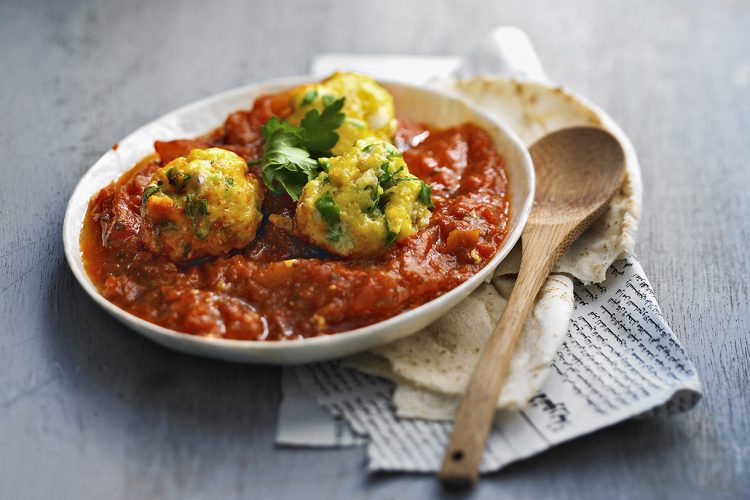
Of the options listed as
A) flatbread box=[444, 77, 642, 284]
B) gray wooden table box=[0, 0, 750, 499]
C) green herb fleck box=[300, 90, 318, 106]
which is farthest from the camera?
green herb fleck box=[300, 90, 318, 106]

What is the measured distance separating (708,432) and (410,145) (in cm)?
238

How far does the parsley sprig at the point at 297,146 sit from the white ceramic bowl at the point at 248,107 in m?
0.73

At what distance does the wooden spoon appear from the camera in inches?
121

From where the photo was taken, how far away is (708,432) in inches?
132

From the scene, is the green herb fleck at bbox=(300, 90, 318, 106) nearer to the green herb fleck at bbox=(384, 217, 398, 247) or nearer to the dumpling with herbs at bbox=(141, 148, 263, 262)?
the dumpling with herbs at bbox=(141, 148, 263, 262)

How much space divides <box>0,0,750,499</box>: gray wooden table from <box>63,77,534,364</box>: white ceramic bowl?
28 cm

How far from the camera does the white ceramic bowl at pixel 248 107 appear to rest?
3254 millimetres

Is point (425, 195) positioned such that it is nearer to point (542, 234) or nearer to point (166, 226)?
point (542, 234)

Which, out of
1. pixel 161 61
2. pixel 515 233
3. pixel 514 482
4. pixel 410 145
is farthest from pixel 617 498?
pixel 161 61

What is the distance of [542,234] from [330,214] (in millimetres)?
1230

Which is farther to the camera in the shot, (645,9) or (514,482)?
(645,9)

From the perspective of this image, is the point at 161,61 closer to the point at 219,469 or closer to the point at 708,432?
the point at 219,469

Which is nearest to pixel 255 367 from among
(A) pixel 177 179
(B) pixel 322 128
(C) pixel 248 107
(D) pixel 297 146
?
(A) pixel 177 179

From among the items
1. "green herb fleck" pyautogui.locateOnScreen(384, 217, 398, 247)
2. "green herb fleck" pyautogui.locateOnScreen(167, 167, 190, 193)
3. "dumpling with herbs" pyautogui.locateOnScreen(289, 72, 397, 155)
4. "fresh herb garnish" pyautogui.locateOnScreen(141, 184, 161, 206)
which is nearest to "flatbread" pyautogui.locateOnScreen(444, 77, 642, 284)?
"green herb fleck" pyautogui.locateOnScreen(384, 217, 398, 247)
